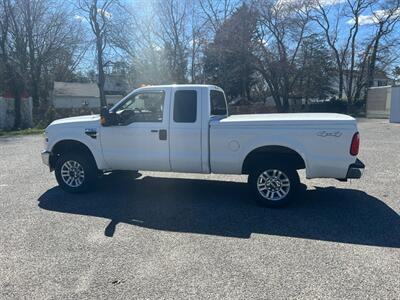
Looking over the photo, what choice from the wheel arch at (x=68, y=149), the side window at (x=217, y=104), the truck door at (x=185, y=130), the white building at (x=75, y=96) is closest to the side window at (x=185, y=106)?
the truck door at (x=185, y=130)

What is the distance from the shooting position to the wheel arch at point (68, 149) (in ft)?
22.5

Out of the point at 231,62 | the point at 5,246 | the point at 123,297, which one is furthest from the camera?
the point at 231,62

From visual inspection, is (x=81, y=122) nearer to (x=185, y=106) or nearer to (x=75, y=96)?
(x=185, y=106)

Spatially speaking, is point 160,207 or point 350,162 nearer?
point 350,162

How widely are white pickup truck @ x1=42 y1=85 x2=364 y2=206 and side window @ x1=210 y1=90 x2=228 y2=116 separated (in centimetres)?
2

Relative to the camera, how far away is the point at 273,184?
588 centimetres

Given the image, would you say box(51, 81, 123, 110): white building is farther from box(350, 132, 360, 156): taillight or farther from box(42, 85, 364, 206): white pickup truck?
box(350, 132, 360, 156): taillight

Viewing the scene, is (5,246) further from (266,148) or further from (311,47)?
(311,47)

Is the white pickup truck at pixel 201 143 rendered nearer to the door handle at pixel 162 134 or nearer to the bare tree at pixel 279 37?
the door handle at pixel 162 134

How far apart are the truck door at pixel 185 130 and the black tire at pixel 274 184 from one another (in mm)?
1004

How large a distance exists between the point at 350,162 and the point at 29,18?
3289cm

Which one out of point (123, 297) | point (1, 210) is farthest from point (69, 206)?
point (123, 297)

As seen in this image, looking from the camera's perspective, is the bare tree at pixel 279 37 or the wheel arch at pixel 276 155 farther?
the bare tree at pixel 279 37

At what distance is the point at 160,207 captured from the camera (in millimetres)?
6105
